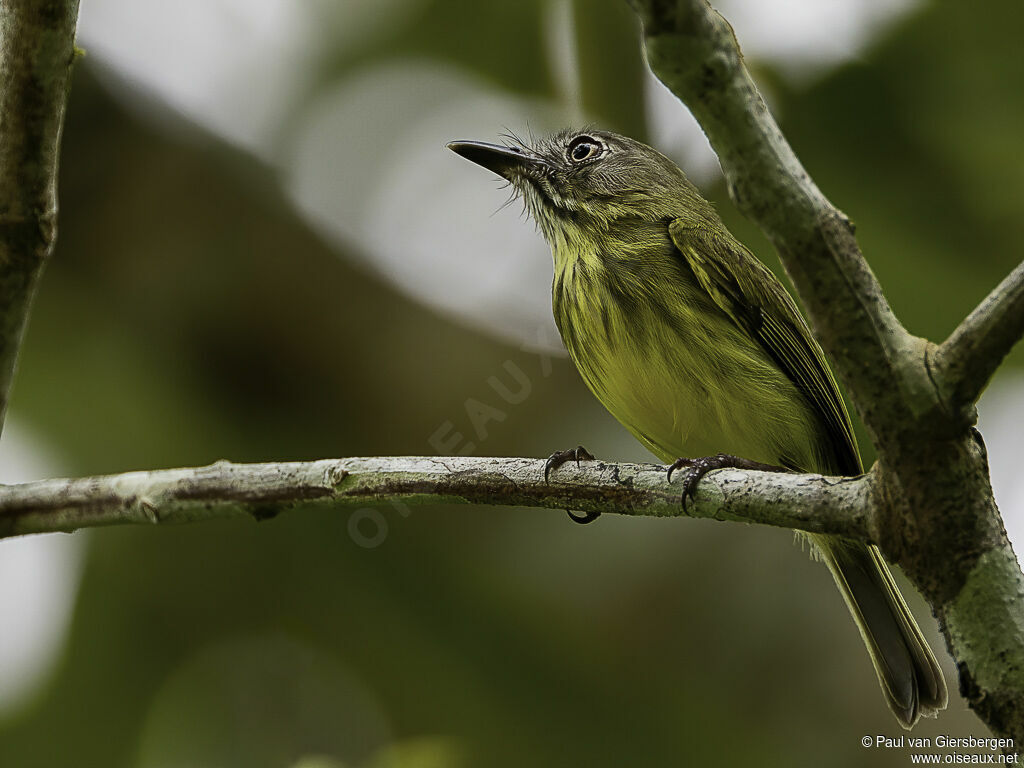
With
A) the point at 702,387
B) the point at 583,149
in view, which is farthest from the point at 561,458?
the point at 583,149

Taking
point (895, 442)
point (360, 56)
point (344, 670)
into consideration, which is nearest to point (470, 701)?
point (344, 670)

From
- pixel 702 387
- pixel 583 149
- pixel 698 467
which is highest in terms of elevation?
pixel 583 149

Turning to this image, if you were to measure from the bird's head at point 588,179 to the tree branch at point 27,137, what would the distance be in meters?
2.04

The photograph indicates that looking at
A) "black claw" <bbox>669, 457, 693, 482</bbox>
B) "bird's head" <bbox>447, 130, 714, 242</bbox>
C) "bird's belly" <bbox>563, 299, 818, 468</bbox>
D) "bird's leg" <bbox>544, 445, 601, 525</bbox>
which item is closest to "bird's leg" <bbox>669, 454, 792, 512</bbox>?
"black claw" <bbox>669, 457, 693, 482</bbox>

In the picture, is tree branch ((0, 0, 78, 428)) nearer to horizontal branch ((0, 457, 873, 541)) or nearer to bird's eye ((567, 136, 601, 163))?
horizontal branch ((0, 457, 873, 541))

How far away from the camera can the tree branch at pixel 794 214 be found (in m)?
1.55

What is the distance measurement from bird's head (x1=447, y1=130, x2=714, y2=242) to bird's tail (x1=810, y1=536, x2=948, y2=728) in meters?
1.36

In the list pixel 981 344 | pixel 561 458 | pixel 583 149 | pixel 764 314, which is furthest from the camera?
pixel 583 149

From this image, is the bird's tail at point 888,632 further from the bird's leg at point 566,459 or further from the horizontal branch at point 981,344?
the horizontal branch at point 981,344

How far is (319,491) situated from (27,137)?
36.6 inches

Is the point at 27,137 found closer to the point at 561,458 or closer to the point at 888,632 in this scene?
the point at 561,458

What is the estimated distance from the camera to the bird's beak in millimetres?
4078

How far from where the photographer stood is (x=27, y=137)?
2.07m

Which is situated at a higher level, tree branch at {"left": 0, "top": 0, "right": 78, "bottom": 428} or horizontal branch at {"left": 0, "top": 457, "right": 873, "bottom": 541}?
tree branch at {"left": 0, "top": 0, "right": 78, "bottom": 428}
